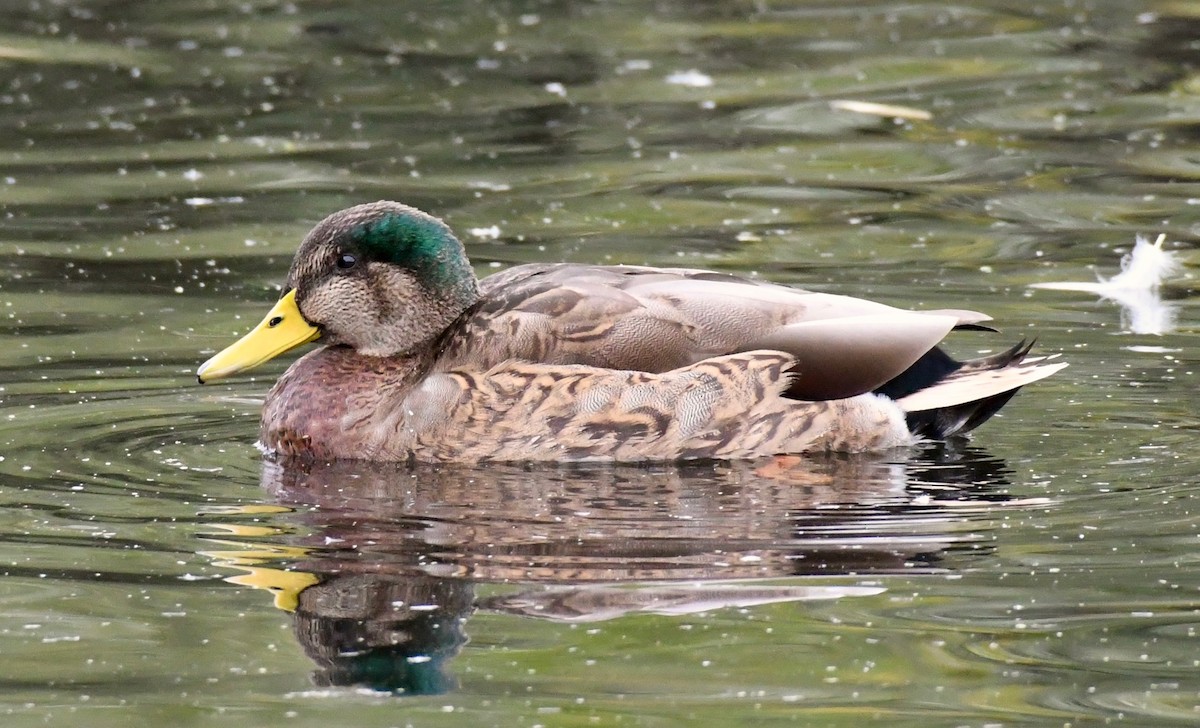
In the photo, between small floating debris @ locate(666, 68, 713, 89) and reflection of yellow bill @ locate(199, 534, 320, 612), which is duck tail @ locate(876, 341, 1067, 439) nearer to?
reflection of yellow bill @ locate(199, 534, 320, 612)

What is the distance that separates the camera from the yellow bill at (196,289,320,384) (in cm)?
913

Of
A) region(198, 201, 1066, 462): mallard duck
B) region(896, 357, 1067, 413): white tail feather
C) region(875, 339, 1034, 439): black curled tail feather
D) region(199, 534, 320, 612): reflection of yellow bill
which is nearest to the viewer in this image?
region(199, 534, 320, 612): reflection of yellow bill

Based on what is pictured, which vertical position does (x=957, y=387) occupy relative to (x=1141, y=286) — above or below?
above

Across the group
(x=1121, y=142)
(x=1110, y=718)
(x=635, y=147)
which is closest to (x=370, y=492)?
(x=1110, y=718)

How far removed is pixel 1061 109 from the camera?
54.4 feet

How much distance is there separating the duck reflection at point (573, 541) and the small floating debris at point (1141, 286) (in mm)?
2278

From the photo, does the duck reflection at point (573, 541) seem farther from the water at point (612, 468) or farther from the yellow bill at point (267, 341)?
the yellow bill at point (267, 341)

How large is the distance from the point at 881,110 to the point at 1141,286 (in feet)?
16.2

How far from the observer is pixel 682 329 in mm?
9070

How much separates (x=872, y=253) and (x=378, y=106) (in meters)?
5.57

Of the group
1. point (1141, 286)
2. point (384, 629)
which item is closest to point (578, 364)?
point (384, 629)

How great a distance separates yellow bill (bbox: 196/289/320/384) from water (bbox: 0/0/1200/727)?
383mm

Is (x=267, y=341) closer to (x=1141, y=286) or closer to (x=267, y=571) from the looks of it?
(x=267, y=571)

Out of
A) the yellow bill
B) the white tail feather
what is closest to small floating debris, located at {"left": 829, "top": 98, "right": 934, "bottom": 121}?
the white tail feather
